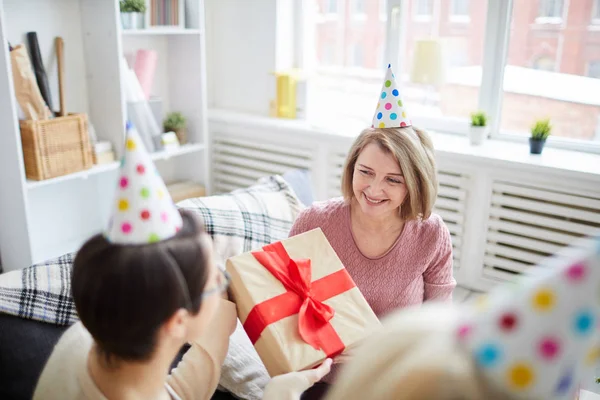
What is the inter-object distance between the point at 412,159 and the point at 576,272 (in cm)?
111

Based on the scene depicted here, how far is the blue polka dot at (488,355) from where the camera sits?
0.62 meters

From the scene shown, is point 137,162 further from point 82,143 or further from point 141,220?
Result: point 82,143

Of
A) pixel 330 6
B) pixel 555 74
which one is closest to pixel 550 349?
pixel 555 74

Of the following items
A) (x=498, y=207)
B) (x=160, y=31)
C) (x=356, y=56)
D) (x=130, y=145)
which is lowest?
(x=498, y=207)

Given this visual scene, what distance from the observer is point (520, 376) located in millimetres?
608

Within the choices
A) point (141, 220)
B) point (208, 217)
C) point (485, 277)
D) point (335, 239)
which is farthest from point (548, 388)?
point (485, 277)

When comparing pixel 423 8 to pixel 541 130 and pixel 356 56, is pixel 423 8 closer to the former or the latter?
pixel 356 56

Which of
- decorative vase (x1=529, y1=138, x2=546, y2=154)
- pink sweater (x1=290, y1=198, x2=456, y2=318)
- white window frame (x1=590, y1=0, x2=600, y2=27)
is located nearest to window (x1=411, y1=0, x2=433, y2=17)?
white window frame (x1=590, y1=0, x2=600, y2=27)

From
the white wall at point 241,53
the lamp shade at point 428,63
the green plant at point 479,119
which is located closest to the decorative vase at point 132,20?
the white wall at point 241,53

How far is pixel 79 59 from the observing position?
2.78 meters

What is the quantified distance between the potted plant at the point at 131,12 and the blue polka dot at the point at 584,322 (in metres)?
2.56

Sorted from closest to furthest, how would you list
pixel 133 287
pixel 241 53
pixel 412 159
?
1. pixel 133 287
2. pixel 412 159
3. pixel 241 53

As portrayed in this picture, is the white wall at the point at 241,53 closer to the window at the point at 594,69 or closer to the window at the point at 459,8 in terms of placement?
the window at the point at 459,8

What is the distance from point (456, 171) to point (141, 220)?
2054mm
